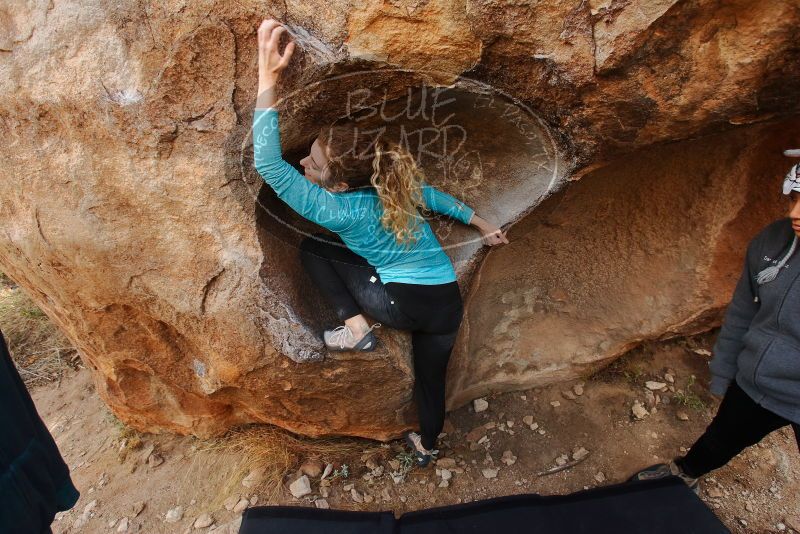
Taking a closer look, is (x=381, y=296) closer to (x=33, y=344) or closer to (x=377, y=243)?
(x=377, y=243)

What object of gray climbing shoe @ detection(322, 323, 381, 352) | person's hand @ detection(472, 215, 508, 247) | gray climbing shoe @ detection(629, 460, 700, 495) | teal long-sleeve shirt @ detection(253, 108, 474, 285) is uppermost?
teal long-sleeve shirt @ detection(253, 108, 474, 285)

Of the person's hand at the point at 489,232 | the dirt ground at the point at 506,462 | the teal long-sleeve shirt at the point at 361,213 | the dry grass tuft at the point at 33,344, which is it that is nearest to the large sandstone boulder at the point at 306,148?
the person's hand at the point at 489,232

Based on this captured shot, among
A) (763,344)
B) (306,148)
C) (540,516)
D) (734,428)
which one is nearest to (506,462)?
(540,516)

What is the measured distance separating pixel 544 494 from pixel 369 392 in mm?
911

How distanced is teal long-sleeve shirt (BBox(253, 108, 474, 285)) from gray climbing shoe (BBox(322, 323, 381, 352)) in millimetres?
224

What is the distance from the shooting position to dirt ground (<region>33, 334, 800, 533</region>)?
2232mm

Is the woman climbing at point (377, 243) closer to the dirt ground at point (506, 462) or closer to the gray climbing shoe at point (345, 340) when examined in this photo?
the gray climbing shoe at point (345, 340)

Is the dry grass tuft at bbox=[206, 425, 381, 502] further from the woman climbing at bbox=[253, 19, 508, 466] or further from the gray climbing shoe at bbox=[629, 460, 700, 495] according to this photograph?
the gray climbing shoe at bbox=[629, 460, 700, 495]

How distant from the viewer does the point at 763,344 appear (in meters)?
1.55

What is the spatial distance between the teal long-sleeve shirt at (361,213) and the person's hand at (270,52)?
9 centimetres

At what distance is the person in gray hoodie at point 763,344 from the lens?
1.47 meters

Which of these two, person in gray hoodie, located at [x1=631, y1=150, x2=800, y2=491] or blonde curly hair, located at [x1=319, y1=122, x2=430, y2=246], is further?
blonde curly hair, located at [x1=319, y1=122, x2=430, y2=246]

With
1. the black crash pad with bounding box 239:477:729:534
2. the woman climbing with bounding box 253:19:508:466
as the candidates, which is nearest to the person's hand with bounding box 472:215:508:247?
the woman climbing with bounding box 253:19:508:466

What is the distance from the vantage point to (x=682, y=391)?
2.54 meters
